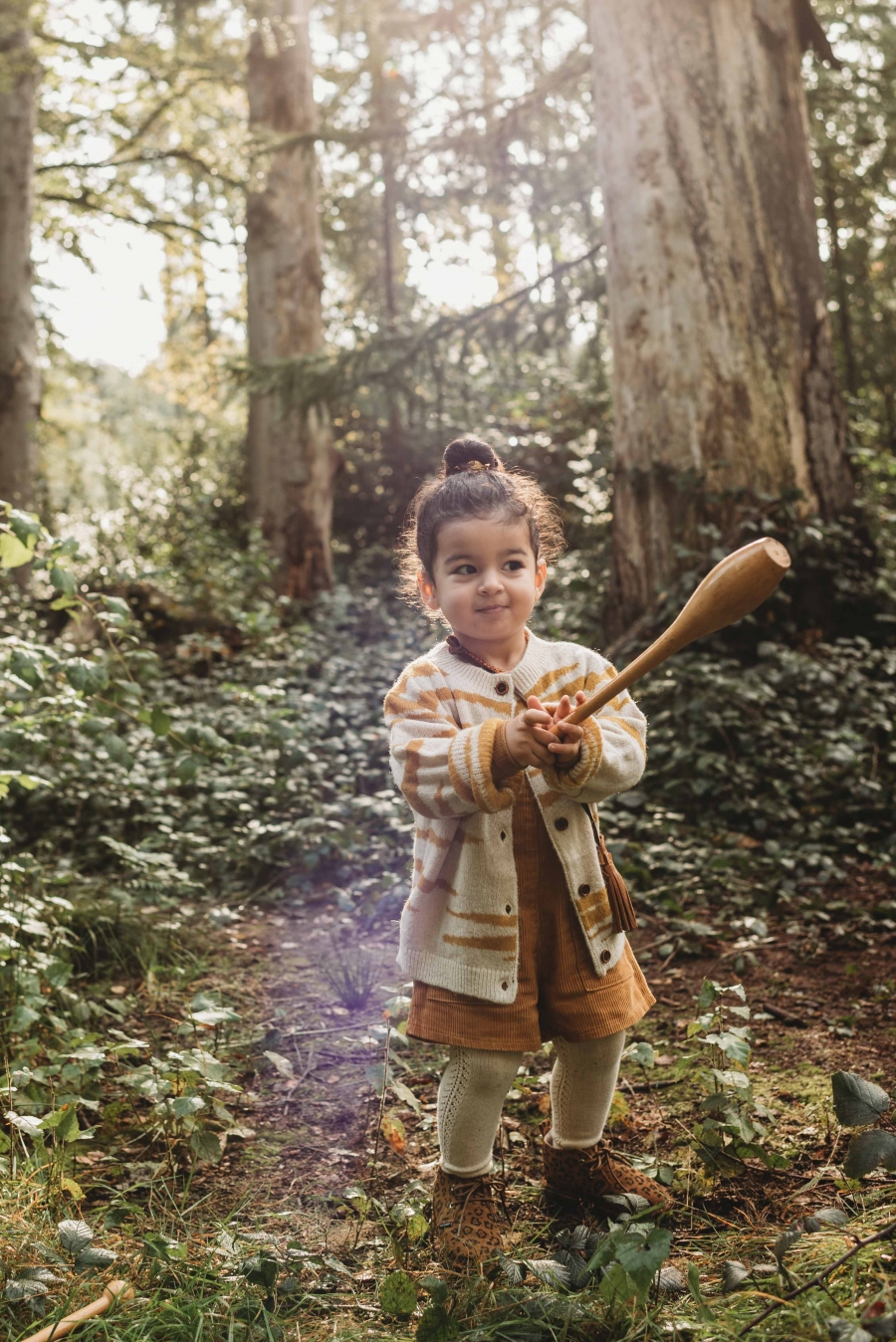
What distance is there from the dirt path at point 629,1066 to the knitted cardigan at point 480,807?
0.53 m

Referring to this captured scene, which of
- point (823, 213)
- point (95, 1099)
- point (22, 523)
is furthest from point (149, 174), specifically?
point (95, 1099)

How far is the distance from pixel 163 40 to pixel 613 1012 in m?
10.8

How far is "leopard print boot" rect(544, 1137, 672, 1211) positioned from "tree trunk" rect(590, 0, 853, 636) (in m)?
3.54

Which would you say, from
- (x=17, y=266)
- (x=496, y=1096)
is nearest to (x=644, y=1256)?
(x=496, y=1096)

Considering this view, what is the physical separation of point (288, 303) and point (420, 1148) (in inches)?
324

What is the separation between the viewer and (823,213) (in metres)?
10.2

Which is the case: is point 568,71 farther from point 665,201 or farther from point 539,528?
point 539,528

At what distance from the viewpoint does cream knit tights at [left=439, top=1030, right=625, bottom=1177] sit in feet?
6.57

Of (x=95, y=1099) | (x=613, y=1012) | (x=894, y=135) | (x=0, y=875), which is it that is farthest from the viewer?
(x=894, y=135)

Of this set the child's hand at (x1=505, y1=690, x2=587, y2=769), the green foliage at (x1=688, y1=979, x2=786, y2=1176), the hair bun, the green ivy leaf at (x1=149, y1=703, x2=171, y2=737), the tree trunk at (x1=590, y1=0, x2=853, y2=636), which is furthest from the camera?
the tree trunk at (x1=590, y1=0, x2=853, y2=636)

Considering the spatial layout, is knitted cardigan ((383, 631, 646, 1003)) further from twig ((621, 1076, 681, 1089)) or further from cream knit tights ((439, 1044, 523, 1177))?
twig ((621, 1076, 681, 1089))

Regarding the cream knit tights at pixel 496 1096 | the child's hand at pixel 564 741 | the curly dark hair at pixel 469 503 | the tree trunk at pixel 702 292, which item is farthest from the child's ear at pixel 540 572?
the tree trunk at pixel 702 292

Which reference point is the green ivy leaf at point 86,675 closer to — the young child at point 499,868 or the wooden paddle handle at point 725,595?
the young child at point 499,868

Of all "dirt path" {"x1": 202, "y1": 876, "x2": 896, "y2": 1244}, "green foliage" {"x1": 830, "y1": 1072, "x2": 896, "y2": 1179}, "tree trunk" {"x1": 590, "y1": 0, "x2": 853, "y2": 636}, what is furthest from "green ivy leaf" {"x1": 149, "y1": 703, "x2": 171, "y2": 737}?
"tree trunk" {"x1": 590, "y1": 0, "x2": 853, "y2": 636}
